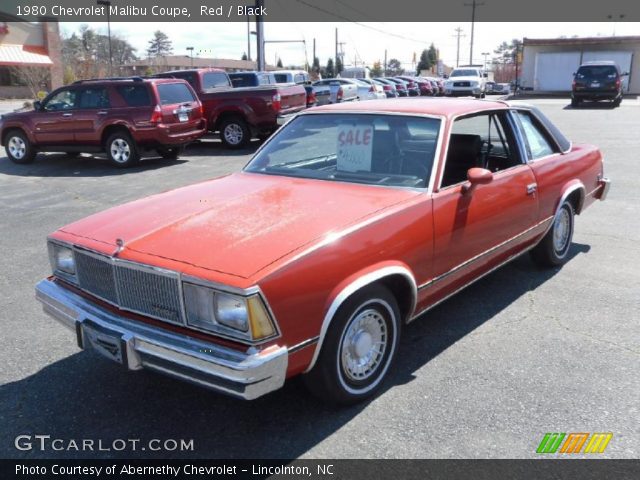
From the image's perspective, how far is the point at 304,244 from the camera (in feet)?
9.69

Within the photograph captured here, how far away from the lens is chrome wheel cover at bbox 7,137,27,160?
517 inches

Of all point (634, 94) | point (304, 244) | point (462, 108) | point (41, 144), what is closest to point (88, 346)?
point (304, 244)

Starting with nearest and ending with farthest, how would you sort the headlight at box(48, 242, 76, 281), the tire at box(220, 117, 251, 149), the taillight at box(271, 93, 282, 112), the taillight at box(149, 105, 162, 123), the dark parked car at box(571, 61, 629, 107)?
the headlight at box(48, 242, 76, 281) → the taillight at box(149, 105, 162, 123) → the taillight at box(271, 93, 282, 112) → the tire at box(220, 117, 251, 149) → the dark parked car at box(571, 61, 629, 107)

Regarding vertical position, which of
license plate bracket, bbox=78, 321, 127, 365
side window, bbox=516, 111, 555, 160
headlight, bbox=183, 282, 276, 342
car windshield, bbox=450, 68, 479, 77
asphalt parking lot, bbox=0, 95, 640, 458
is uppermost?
car windshield, bbox=450, 68, 479, 77

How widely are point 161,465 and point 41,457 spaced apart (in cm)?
62

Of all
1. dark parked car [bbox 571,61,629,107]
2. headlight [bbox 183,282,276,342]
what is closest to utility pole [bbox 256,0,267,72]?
dark parked car [bbox 571,61,629,107]

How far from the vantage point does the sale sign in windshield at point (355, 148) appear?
4.17 metres

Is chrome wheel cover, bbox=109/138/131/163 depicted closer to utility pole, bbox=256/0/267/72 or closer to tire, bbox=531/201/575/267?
tire, bbox=531/201/575/267

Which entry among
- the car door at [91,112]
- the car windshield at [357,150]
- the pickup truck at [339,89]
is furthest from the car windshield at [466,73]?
the car windshield at [357,150]

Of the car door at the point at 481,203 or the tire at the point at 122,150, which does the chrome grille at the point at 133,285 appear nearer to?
the car door at the point at 481,203

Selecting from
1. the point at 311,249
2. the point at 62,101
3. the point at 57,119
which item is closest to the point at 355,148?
the point at 311,249

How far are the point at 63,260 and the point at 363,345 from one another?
1.87m

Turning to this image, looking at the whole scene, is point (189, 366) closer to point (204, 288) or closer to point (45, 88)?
point (204, 288)
